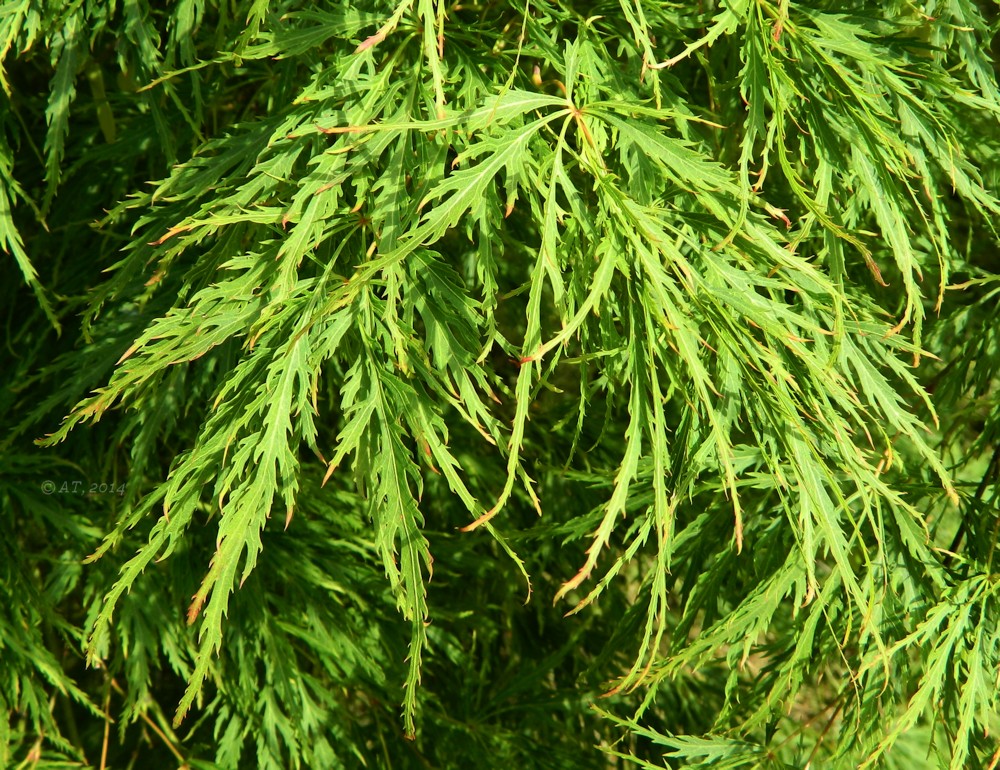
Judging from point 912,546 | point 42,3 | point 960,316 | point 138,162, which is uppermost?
point 42,3

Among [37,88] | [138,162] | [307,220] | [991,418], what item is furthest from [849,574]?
[37,88]

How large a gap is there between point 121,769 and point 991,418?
138cm

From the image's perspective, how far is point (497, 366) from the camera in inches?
63.7

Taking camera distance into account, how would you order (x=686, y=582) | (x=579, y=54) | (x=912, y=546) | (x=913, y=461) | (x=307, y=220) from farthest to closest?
(x=913, y=461) → (x=686, y=582) → (x=912, y=546) → (x=579, y=54) → (x=307, y=220)

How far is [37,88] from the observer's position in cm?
147

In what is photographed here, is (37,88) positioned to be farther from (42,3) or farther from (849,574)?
(849,574)

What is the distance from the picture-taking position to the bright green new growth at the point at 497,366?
2.64ft

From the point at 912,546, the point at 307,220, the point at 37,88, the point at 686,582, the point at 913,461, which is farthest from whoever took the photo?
the point at 37,88

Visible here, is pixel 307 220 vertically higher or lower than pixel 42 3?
Result: lower

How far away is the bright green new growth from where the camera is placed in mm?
806

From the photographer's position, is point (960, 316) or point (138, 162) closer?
Result: point (960, 316)
